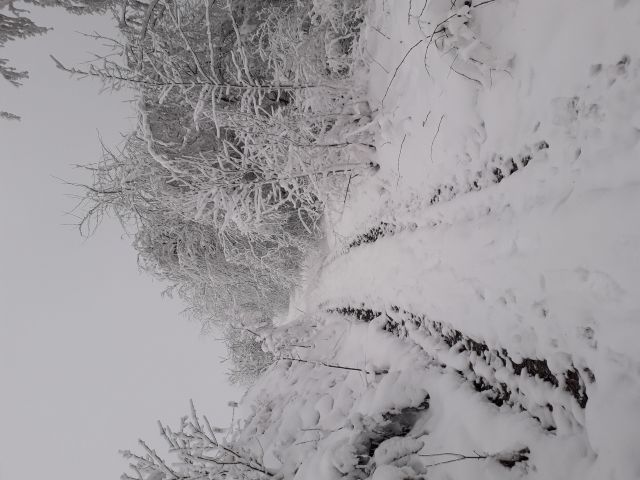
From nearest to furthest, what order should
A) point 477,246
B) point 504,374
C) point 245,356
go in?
point 504,374
point 477,246
point 245,356

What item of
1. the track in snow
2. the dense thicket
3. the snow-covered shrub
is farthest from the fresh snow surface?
the snow-covered shrub

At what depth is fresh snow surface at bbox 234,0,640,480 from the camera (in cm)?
184

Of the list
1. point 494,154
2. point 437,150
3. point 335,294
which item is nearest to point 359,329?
point 335,294

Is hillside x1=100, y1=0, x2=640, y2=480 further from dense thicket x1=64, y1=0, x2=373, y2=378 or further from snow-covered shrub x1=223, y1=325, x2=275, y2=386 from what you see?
snow-covered shrub x1=223, y1=325, x2=275, y2=386

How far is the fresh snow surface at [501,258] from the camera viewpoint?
1837 mm

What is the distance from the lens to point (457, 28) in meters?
2.65

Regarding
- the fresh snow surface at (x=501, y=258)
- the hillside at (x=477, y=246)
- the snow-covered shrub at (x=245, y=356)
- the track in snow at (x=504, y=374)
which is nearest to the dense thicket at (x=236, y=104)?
the hillside at (x=477, y=246)

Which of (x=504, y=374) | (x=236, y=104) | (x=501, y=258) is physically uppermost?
(x=236, y=104)

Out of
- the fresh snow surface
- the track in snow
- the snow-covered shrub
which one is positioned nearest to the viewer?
the fresh snow surface

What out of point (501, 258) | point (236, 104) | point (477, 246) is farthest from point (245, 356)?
point (501, 258)

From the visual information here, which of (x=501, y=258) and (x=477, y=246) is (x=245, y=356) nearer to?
(x=477, y=246)

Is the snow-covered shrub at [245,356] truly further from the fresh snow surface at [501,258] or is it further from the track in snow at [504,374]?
the track in snow at [504,374]

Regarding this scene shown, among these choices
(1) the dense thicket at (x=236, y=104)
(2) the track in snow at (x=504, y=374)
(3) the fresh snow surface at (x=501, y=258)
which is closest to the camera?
(3) the fresh snow surface at (x=501, y=258)

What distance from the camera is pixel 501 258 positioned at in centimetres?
261
